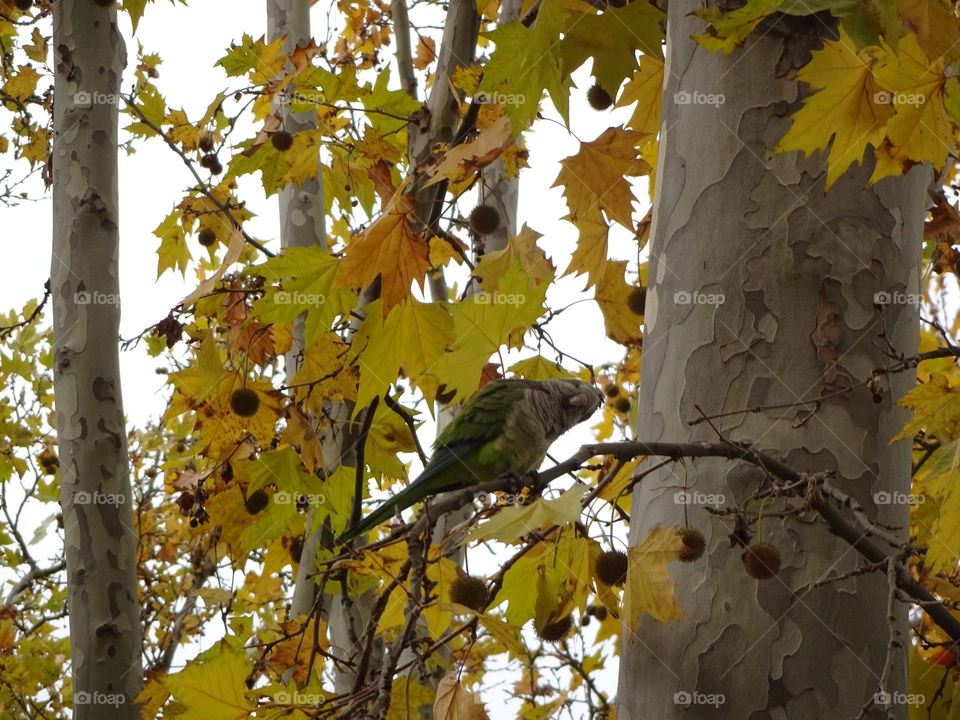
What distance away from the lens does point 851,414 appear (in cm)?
169

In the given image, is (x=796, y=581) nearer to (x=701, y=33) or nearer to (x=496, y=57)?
(x=701, y=33)

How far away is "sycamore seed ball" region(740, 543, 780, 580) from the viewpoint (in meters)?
1.58

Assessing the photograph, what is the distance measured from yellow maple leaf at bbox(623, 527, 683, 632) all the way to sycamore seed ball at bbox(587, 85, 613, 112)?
2.01 metres

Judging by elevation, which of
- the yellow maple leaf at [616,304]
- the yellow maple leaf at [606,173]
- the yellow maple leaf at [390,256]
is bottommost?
the yellow maple leaf at [390,256]

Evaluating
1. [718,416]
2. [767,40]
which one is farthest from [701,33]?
[718,416]

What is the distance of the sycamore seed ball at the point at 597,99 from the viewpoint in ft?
10.4

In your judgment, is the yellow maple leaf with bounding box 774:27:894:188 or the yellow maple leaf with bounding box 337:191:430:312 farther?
the yellow maple leaf with bounding box 337:191:430:312

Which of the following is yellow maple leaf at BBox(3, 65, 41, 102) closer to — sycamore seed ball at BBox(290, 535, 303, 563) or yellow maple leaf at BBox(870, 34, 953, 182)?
sycamore seed ball at BBox(290, 535, 303, 563)

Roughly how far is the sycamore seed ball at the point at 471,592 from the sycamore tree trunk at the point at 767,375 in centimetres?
43

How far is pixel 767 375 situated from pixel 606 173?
38.3 inches

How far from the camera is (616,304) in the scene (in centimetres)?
296

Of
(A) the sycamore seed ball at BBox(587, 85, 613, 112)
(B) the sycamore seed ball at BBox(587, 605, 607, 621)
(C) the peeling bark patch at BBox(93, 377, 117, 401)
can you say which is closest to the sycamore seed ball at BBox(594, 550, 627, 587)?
(A) the sycamore seed ball at BBox(587, 85, 613, 112)

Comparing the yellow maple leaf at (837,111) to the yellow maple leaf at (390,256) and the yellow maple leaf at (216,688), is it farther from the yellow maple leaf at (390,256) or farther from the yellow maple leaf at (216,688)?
the yellow maple leaf at (216,688)

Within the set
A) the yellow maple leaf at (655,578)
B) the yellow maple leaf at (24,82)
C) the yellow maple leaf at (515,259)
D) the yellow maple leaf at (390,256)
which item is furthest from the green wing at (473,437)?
the yellow maple leaf at (24,82)
